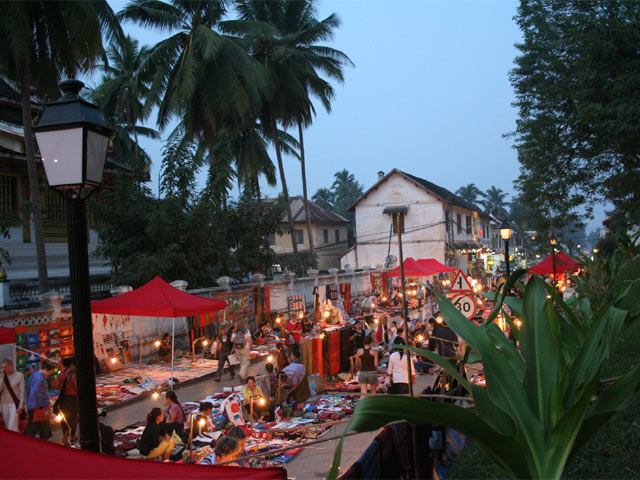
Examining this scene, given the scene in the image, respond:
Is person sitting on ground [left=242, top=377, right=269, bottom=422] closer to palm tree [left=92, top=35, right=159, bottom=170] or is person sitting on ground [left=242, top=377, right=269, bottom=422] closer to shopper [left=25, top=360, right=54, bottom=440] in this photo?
shopper [left=25, top=360, right=54, bottom=440]

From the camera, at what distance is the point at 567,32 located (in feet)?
54.9

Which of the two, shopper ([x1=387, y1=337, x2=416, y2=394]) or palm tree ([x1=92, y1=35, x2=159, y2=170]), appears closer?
shopper ([x1=387, y1=337, x2=416, y2=394])

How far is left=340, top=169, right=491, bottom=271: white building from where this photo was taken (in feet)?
141

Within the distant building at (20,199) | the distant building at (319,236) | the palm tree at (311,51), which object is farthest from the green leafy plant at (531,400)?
the distant building at (319,236)

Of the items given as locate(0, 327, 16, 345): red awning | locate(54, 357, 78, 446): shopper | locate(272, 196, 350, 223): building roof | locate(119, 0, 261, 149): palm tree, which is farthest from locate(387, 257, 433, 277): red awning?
locate(272, 196, 350, 223): building roof

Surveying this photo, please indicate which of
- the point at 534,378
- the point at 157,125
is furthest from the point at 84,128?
the point at 157,125

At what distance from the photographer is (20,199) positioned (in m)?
20.8

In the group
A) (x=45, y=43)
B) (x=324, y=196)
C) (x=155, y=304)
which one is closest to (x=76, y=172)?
(x=155, y=304)

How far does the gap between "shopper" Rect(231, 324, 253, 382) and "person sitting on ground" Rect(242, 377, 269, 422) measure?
3.55 metres

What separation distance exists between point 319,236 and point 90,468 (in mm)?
44225

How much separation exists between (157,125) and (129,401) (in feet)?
57.9

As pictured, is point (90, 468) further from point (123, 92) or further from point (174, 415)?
point (123, 92)

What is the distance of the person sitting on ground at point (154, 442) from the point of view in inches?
320

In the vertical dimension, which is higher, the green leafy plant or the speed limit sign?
the green leafy plant
